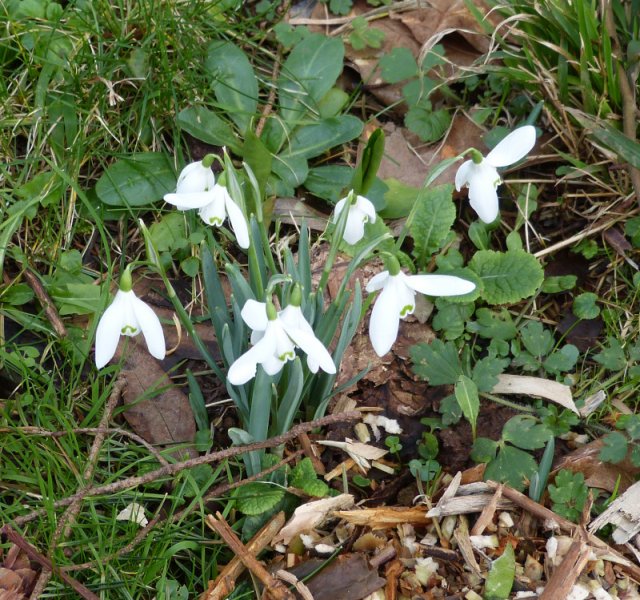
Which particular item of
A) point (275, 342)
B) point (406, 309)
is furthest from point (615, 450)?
point (275, 342)

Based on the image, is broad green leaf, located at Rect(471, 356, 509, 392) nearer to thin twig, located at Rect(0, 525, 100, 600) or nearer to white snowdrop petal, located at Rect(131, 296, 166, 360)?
white snowdrop petal, located at Rect(131, 296, 166, 360)

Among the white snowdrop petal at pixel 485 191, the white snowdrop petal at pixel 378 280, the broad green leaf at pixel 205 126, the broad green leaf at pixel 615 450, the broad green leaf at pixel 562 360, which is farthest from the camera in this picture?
the broad green leaf at pixel 205 126

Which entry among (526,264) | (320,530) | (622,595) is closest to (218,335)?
(320,530)

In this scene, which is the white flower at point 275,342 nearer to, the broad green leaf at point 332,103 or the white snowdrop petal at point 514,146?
the white snowdrop petal at point 514,146

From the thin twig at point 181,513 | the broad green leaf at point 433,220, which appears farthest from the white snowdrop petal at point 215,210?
the broad green leaf at point 433,220

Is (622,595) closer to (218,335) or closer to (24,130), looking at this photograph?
(218,335)
